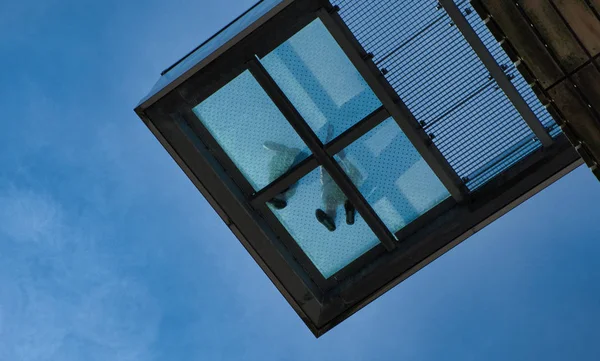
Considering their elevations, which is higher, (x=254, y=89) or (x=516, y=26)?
(x=254, y=89)

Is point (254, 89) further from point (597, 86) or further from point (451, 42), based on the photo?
point (597, 86)

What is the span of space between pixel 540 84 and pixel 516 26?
69 cm

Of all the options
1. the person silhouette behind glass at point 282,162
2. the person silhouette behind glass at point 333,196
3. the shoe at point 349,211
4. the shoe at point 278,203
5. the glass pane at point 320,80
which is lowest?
the shoe at point 349,211

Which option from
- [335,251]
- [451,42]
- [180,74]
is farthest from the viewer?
[335,251]

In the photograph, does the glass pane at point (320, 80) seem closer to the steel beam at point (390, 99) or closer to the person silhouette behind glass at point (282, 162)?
the steel beam at point (390, 99)

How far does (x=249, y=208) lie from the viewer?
44.8ft

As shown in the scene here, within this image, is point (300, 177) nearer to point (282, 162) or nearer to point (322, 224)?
point (282, 162)

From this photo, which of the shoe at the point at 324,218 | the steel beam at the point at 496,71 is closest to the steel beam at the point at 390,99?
the steel beam at the point at 496,71

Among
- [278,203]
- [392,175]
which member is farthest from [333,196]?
[392,175]

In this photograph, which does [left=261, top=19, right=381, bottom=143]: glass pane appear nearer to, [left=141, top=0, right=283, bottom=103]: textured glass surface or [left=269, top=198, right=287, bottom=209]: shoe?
[left=141, top=0, right=283, bottom=103]: textured glass surface

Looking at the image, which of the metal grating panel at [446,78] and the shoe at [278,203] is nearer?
the metal grating panel at [446,78]

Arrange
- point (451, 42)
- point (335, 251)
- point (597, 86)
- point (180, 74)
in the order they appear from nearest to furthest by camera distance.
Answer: point (597, 86)
point (451, 42)
point (180, 74)
point (335, 251)

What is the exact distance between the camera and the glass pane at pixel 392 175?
1305 cm

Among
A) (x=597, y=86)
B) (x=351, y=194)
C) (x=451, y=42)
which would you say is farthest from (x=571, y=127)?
(x=351, y=194)
